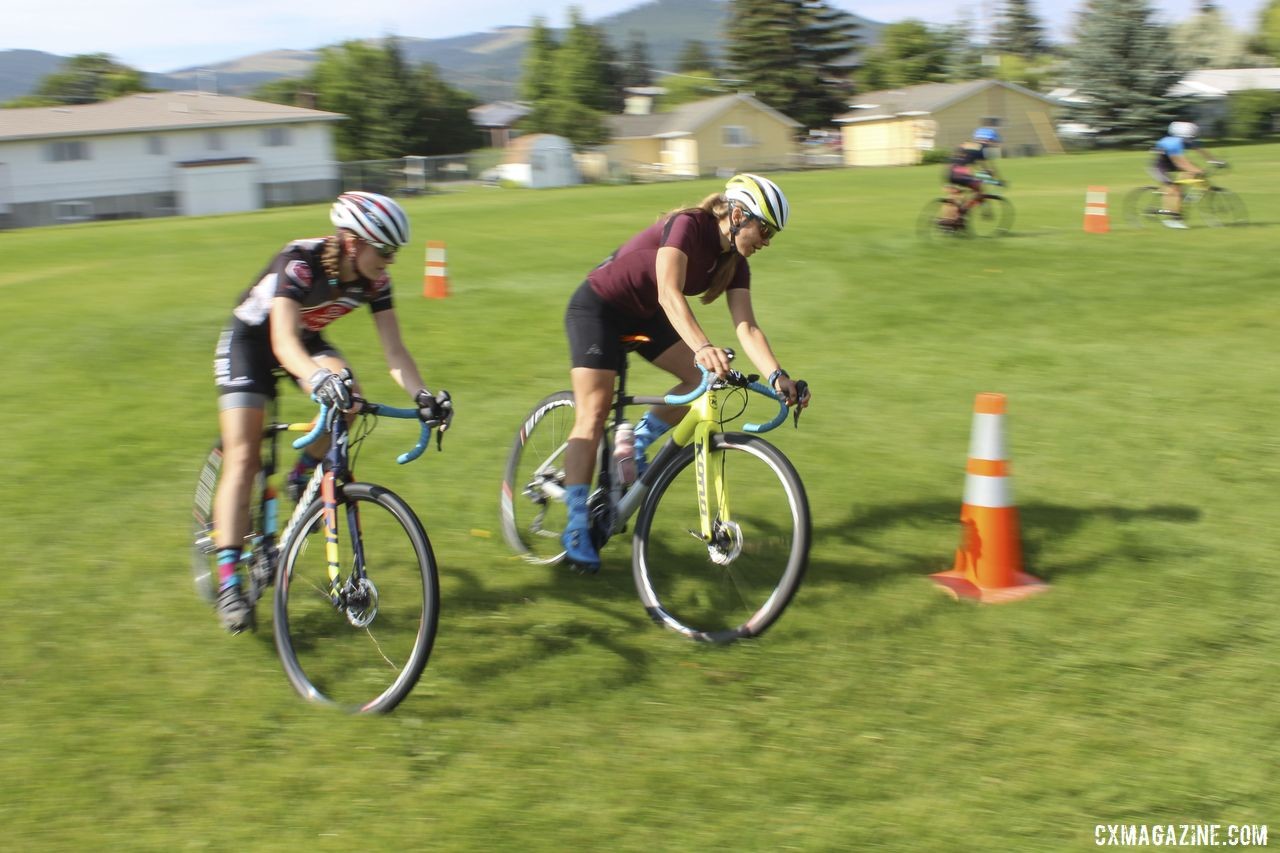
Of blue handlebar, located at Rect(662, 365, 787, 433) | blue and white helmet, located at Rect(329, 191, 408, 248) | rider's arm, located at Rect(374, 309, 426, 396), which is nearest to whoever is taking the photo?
blue and white helmet, located at Rect(329, 191, 408, 248)

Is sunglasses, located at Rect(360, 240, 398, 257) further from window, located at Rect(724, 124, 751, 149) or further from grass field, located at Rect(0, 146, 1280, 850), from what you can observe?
window, located at Rect(724, 124, 751, 149)

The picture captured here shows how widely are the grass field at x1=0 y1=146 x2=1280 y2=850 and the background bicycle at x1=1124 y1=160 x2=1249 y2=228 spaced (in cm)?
1111

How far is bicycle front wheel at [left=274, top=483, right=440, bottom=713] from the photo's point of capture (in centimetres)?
462

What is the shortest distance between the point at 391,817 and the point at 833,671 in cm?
195

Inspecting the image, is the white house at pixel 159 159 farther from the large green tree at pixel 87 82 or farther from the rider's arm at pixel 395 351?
the rider's arm at pixel 395 351

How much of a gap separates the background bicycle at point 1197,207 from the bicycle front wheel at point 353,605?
20285 millimetres

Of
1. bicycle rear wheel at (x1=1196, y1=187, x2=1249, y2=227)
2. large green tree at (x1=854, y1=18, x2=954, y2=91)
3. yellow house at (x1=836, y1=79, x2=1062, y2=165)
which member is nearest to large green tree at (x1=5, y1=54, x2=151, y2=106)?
large green tree at (x1=854, y1=18, x2=954, y2=91)

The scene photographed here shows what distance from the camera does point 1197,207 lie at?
72.1 ft

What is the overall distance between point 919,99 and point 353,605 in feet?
260

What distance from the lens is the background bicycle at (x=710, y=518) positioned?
500 centimetres

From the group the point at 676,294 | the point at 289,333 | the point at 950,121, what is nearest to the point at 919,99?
the point at 950,121

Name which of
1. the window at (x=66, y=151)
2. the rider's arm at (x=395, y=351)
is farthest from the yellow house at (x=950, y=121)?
the rider's arm at (x=395, y=351)

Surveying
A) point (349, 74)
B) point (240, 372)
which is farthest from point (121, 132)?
point (240, 372)

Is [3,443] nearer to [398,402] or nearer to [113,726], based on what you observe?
[398,402]
